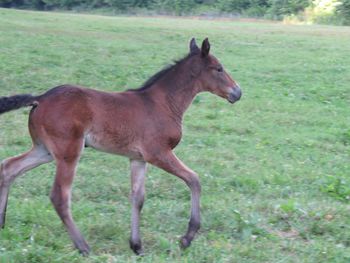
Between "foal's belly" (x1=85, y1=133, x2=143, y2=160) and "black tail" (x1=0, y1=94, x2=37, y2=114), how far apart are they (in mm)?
652

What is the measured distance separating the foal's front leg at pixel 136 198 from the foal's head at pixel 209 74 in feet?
3.67

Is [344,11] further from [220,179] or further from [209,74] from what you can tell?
[209,74]

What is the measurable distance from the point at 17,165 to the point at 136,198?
122cm

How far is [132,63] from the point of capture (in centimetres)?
1831

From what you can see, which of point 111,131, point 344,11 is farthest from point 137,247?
point 344,11

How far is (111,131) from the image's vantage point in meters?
6.36

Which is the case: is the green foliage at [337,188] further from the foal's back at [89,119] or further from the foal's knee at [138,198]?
the foal's back at [89,119]

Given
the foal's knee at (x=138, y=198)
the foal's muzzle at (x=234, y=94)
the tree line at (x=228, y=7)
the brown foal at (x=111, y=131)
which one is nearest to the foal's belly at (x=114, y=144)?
the brown foal at (x=111, y=131)

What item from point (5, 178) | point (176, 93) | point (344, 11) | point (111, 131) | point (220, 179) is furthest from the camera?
point (344, 11)

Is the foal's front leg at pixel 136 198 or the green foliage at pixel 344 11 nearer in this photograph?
the foal's front leg at pixel 136 198

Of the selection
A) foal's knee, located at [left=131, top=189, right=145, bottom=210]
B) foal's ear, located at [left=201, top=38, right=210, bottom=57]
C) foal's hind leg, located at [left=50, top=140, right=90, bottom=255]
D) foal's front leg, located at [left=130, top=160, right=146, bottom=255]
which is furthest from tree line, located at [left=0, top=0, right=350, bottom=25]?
foal's hind leg, located at [left=50, top=140, right=90, bottom=255]

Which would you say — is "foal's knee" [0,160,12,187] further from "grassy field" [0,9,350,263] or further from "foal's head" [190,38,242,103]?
"foal's head" [190,38,242,103]

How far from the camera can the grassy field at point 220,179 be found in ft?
20.4

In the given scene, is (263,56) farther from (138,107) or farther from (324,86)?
(138,107)
